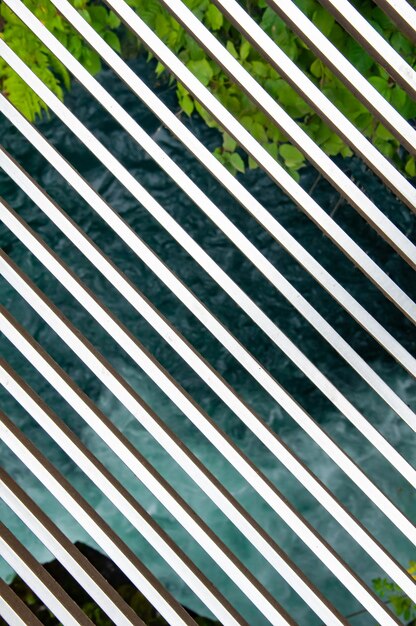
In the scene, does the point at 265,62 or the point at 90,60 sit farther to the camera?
the point at 90,60

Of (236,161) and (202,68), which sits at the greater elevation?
(202,68)

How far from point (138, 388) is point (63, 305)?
437mm

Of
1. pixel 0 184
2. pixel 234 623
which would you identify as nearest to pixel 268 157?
pixel 234 623

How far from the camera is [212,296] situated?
10.9ft

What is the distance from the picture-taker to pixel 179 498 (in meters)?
1.61

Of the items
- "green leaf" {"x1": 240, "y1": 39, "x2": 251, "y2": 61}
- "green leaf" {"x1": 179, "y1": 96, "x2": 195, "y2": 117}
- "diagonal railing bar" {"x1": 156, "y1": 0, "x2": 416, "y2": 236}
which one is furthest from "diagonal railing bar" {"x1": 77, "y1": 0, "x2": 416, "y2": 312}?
"green leaf" {"x1": 179, "y1": 96, "x2": 195, "y2": 117}

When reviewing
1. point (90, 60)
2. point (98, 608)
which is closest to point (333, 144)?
point (90, 60)

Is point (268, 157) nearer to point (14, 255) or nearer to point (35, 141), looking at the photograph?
point (35, 141)

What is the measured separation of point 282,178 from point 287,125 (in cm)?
10

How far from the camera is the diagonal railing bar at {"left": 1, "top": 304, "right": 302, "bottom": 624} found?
5.23 feet

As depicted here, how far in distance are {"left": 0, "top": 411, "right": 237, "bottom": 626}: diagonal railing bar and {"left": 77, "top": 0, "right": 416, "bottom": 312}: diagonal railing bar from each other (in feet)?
2.03

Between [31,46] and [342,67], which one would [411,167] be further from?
[342,67]

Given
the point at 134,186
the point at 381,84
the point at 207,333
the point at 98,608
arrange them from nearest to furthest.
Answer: the point at 134,186 → the point at 381,84 → the point at 98,608 → the point at 207,333

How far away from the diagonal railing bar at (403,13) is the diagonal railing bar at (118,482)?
33.9 inches
